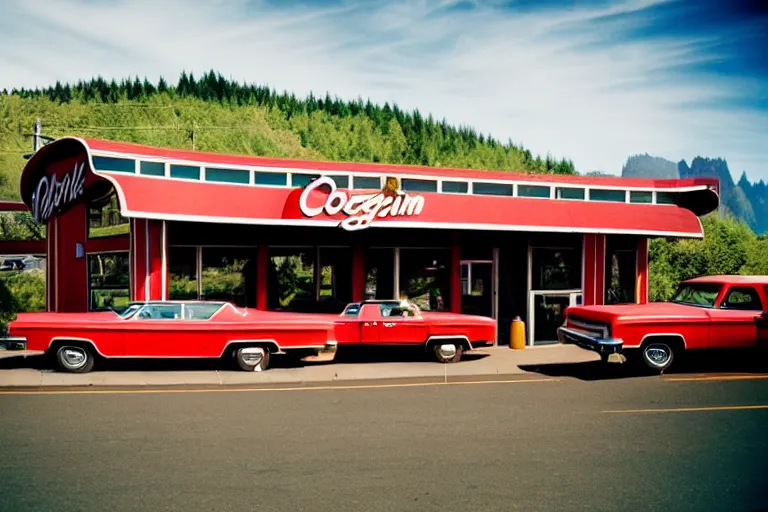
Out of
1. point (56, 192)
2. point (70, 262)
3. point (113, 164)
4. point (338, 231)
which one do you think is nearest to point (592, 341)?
point (338, 231)

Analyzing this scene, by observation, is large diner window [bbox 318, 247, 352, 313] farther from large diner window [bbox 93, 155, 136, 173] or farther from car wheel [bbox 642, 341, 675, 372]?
car wheel [bbox 642, 341, 675, 372]

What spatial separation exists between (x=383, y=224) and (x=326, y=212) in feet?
5.27

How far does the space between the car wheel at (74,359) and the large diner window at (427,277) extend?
8.89m

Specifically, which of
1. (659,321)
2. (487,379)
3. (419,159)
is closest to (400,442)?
(487,379)

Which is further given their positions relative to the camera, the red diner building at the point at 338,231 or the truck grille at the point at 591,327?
the red diner building at the point at 338,231

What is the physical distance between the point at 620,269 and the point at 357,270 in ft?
29.5

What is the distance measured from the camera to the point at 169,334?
45.7 ft

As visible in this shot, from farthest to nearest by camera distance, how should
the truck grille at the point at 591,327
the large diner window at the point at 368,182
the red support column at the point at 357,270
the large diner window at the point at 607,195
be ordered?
the large diner window at the point at 607,195 → the red support column at the point at 357,270 → the large diner window at the point at 368,182 → the truck grille at the point at 591,327

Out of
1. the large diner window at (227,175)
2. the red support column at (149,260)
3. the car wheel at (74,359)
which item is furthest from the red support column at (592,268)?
the car wheel at (74,359)

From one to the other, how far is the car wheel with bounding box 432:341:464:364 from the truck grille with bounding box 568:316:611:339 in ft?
9.30

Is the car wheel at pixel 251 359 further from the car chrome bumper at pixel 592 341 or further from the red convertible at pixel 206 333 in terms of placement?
the car chrome bumper at pixel 592 341

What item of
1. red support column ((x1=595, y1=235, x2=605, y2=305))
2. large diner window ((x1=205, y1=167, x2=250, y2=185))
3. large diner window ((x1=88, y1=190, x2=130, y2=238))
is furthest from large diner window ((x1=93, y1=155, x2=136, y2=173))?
red support column ((x1=595, y1=235, x2=605, y2=305))

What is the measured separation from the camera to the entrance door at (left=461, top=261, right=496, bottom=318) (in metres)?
20.1

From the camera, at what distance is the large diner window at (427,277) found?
63.4 ft
